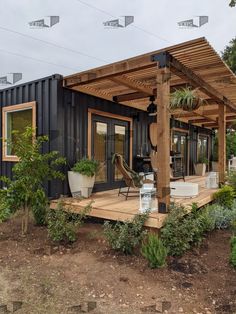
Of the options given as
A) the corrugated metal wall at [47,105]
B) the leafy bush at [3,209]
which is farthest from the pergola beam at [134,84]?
the leafy bush at [3,209]

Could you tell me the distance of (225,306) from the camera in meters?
2.54

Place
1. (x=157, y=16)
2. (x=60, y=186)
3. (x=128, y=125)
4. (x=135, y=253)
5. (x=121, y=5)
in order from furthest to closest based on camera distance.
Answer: (x=157, y=16) → (x=121, y=5) → (x=128, y=125) → (x=60, y=186) → (x=135, y=253)

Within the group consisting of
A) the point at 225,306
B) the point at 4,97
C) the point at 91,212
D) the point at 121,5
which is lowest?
the point at 225,306

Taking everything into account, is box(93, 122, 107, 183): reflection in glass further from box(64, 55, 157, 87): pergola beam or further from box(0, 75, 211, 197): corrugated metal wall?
box(64, 55, 157, 87): pergola beam

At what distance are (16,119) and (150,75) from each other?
3.29 m

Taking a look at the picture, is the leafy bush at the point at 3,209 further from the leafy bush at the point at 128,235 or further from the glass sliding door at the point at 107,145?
the glass sliding door at the point at 107,145

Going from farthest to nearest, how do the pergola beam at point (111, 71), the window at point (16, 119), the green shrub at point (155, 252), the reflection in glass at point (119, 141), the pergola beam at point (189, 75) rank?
the reflection in glass at point (119, 141)
the window at point (16, 119)
the pergola beam at point (111, 71)
the pergola beam at point (189, 75)
the green shrub at point (155, 252)

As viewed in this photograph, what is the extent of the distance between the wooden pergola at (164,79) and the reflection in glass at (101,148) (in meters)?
0.72

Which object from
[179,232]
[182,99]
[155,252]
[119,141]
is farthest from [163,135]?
Result: [119,141]

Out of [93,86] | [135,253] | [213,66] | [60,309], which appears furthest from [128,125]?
[60,309]

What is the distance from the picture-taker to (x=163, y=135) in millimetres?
3908

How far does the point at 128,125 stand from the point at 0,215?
4.36 m

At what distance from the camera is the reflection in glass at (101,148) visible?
640cm

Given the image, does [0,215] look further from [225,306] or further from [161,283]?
[225,306]
